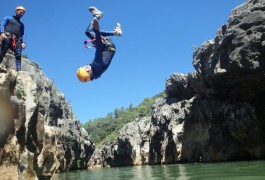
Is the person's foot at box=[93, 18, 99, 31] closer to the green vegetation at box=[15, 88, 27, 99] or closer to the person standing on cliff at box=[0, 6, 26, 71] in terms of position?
the person standing on cliff at box=[0, 6, 26, 71]

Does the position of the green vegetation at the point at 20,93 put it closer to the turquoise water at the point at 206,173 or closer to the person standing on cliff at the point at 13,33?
A: the person standing on cliff at the point at 13,33

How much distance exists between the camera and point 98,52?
25.1 feet

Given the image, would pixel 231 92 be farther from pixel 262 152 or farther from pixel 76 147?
pixel 76 147

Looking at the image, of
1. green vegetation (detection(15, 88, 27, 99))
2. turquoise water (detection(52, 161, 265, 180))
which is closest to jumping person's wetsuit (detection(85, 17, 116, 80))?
green vegetation (detection(15, 88, 27, 99))

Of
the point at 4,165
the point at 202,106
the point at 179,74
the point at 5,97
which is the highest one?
the point at 179,74

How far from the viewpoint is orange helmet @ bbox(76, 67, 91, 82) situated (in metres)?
7.29

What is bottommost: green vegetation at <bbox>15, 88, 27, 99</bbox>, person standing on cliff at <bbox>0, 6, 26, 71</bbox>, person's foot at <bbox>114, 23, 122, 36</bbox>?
green vegetation at <bbox>15, 88, 27, 99</bbox>

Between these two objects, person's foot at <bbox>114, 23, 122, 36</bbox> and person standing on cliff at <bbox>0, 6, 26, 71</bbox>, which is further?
person standing on cliff at <bbox>0, 6, 26, 71</bbox>

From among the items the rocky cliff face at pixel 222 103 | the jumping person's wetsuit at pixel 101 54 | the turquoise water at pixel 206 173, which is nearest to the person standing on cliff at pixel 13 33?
the jumping person's wetsuit at pixel 101 54

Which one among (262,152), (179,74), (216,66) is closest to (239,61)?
(216,66)

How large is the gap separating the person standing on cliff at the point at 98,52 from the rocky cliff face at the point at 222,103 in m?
24.6

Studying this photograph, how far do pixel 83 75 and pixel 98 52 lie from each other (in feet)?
2.25

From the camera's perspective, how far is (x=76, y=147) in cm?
5244

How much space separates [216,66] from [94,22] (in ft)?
90.9
